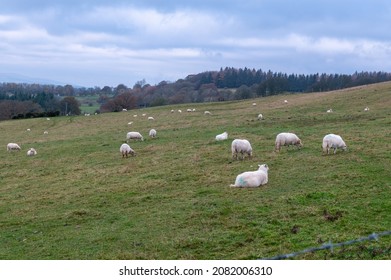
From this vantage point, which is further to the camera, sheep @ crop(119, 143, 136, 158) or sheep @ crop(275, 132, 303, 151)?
sheep @ crop(119, 143, 136, 158)

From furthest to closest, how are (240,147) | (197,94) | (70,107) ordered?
1. (197,94)
2. (70,107)
3. (240,147)

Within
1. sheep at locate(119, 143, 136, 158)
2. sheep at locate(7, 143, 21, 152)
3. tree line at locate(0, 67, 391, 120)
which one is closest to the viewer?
sheep at locate(119, 143, 136, 158)

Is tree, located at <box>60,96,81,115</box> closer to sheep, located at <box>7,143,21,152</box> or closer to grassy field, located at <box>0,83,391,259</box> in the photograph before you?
sheep, located at <box>7,143,21,152</box>

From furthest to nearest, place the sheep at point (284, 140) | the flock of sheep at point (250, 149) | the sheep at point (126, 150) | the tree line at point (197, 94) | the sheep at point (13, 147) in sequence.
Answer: the tree line at point (197, 94)
the sheep at point (13, 147)
the sheep at point (126, 150)
the sheep at point (284, 140)
the flock of sheep at point (250, 149)

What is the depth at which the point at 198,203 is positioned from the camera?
14500 millimetres

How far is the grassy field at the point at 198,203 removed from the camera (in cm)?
1076

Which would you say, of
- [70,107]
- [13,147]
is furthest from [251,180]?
[70,107]

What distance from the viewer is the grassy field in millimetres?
10758

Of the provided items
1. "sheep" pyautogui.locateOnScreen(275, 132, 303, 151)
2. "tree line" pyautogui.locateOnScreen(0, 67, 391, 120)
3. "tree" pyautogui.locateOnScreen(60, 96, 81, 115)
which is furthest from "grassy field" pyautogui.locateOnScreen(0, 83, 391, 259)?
"tree" pyautogui.locateOnScreen(60, 96, 81, 115)

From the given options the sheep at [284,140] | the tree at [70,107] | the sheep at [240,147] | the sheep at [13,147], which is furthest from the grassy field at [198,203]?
the tree at [70,107]

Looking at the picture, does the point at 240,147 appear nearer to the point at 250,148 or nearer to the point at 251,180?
the point at 250,148

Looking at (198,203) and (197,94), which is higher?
(197,94)

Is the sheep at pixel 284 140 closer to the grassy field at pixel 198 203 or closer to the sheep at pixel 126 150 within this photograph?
the grassy field at pixel 198 203
